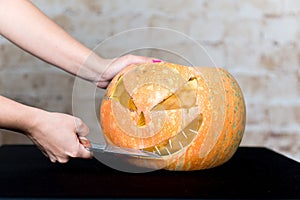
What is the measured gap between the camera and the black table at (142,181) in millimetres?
732

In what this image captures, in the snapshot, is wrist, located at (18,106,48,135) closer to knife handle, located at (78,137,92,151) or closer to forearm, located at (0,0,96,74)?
knife handle, located at (78,137,92,151)

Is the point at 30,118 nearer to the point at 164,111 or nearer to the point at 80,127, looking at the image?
the point at 80,127

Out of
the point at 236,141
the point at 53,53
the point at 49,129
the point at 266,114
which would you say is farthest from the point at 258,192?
the point at 266,114

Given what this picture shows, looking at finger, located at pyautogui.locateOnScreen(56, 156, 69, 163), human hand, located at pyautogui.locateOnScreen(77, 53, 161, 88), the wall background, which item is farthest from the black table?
the wall background

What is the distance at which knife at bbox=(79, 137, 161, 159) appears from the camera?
0.89 m

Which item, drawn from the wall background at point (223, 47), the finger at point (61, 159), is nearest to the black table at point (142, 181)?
the finger at point (61, 159)

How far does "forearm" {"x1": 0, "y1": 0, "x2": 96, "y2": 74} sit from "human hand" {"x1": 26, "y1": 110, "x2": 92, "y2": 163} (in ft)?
0.85

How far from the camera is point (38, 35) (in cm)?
114

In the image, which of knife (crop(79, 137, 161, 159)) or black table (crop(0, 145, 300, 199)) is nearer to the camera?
black table (crop(0, 145, 300, 199))

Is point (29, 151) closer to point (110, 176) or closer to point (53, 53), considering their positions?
point (53, 53)

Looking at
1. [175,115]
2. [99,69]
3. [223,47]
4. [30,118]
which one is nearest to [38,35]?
[99,69]

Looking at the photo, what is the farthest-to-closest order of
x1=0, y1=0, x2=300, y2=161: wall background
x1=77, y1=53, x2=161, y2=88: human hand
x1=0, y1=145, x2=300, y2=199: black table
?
x1=0, y1=0, x2=300, y2=161: wall background, x1=77, y1=53, x2=161, y2=88: human hand, x1=0, y1=145, x2=300, y2=199: black table

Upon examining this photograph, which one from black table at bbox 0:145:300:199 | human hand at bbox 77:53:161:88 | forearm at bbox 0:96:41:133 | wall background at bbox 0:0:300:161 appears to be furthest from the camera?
wall background at bbox 0:0:300:161

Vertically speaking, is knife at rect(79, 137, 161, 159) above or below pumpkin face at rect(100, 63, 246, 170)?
below
